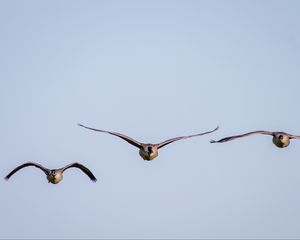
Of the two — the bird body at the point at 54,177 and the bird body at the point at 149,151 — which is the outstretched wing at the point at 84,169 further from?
the bird body at the point at 149,151

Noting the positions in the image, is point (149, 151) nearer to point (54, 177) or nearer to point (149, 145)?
point (149, 145)

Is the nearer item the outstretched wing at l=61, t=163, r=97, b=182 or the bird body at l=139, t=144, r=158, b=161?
the bird body at l=139, t=144, r=158, b=161

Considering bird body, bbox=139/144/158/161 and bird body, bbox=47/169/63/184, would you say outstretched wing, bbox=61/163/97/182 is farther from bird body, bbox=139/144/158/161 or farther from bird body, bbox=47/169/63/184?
bird body, bbox=139/144/158/161

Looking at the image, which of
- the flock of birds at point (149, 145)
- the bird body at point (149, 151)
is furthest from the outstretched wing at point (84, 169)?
the bird body at point (149, 151)

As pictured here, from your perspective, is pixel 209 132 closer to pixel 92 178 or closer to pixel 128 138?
pixel 128 138

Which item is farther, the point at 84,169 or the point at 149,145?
the point at 84,169

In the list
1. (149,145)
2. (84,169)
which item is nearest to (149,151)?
(149,145)

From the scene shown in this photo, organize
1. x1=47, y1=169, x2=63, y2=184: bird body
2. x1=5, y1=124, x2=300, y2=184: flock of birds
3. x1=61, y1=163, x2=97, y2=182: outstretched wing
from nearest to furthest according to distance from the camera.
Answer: x1=5, y1=124, x2=300, y2=184: flock of birds
x1=47, y1=169, x2=63, y2=184: bird body
x1=61, y1=163, x2=97, y2=182: outstretched wing

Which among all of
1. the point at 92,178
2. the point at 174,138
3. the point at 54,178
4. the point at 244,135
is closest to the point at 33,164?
the point at 54,178

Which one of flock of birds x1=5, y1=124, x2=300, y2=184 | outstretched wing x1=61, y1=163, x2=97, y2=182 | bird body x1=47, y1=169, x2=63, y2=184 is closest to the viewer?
flock of birds x1=5, y1=124, x2=300, y2=184

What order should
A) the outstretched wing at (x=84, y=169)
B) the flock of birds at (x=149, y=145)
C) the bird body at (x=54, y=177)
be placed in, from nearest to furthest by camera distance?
the flock of birds at (x=149, y=145)
the bird body at (x=54, y=177)
the outstretched wing at (x=84, y=169)

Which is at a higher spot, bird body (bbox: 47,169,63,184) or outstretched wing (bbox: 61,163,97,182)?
outstretched wing (bbox: 61,163,97,182)

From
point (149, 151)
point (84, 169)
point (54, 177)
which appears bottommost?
point (54, 177)

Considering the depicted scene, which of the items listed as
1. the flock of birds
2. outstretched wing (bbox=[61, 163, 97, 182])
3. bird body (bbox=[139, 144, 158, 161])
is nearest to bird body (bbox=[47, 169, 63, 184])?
the flock of birds
